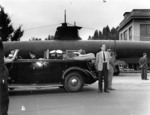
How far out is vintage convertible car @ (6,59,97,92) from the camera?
1100 centimetres

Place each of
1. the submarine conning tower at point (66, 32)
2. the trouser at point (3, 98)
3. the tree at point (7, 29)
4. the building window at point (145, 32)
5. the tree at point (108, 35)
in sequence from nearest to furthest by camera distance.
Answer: the trouser at point (3, 98), the submarine conning tower at point (66, 32), the building window at point (145, 32), the tree at point (7, 29), the tree at point (108, 35)

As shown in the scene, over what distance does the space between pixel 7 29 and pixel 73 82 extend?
135 ft

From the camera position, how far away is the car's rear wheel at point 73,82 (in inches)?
451

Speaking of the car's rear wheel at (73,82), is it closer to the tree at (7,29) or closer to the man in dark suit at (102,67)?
the man in dark suit at (102,67)

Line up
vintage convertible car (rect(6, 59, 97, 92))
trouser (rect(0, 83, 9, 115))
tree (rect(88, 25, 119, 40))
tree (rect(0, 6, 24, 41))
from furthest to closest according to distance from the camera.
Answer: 1. tree (rect(88, 25, 119, 40))
2. tree (rect(0, 6, 24, 41))
3. vintage convertible car (rect(6, 59, 97, 92))
4. trouser (rect(0, 83, 9, 115))

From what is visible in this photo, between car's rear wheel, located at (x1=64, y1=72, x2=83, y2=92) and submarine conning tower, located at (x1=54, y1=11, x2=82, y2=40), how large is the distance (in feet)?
42.4

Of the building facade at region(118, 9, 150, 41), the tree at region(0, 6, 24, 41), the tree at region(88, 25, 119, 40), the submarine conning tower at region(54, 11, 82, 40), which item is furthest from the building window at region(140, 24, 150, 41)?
the tree at region(88, 25, 119, 40)

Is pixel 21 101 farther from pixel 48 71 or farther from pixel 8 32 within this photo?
pixel 8 32

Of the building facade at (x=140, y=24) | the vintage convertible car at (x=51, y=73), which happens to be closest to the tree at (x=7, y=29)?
the building facade at (x=140, y=24)

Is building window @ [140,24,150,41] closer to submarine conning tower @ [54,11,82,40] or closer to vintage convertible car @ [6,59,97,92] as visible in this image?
submarine conning tower @ [54,11,82,40]

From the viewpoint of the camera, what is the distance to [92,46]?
26.6 metres

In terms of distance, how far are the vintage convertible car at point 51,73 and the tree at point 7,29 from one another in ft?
128

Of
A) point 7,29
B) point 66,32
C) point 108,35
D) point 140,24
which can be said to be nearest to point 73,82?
point 66,32

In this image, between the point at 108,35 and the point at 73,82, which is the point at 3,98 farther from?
the point at 108,35
